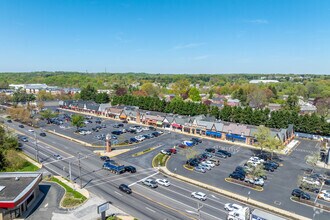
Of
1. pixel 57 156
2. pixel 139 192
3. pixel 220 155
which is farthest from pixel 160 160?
pixel 57 156

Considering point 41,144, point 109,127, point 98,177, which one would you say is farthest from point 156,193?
point 109,127

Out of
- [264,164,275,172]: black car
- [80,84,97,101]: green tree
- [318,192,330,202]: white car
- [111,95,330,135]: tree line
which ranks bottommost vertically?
[318,192,330,202]: white car

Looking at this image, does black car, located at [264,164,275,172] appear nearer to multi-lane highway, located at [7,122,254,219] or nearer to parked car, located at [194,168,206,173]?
parked car, located at [194,168,206,173]

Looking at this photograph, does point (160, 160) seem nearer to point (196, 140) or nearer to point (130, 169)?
point (130, 169)

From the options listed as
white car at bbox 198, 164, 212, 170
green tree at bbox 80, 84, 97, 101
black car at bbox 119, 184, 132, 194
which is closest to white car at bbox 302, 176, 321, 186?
white car at bbox 198, 164, 212, 170

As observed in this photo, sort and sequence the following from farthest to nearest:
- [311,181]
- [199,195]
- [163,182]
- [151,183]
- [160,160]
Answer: [160,160]
[311,181]
[163,182]
[151,183]
[199,195]
